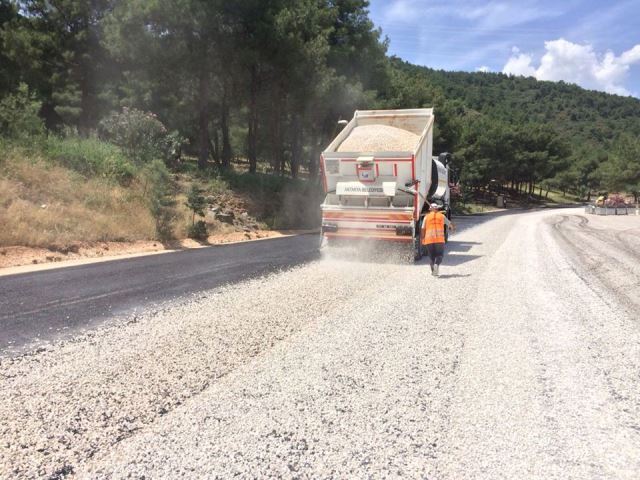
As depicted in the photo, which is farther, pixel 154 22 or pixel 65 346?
pixel 154 22

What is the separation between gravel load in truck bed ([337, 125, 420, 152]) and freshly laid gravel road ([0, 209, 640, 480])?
517 centimetres

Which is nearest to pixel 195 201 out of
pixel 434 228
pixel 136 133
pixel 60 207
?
pixel 60 207

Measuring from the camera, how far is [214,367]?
4.26m

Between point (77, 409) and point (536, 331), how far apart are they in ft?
15.5

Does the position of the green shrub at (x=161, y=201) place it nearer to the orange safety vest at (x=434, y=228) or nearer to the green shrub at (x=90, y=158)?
the green shrub at (x=90, y=158)

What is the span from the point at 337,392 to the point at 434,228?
595cm

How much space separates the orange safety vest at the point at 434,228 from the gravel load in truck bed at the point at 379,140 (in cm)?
231

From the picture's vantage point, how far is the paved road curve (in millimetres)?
5695

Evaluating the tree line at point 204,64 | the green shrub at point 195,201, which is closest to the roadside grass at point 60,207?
the green shrub at point 195,201

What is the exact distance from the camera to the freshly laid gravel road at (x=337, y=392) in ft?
9.24

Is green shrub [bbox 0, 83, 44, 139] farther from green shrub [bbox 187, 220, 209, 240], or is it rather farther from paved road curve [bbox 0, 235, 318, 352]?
paved road curve [bbox 0, 235, 318, 352]

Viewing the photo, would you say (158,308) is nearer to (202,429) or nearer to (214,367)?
(214,367)

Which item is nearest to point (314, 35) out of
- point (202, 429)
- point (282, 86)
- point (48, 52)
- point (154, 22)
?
point (282, 86)

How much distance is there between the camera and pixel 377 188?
10.8 metres
